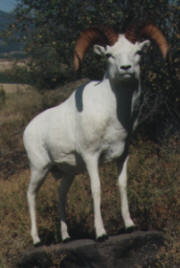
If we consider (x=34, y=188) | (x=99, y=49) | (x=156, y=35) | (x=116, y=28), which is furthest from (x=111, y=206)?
(x=116, y=28)

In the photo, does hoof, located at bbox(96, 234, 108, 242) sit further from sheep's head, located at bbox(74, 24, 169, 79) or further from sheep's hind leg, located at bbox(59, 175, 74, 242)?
sheep's head, located at bbox(74, 24, 169, 79)

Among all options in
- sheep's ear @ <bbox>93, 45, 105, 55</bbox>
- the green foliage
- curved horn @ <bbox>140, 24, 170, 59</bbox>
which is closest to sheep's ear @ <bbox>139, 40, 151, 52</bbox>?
curved horn @ <bbox>140, 24, 170, 59</bbox>

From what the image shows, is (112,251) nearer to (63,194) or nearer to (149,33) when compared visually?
(63,194)

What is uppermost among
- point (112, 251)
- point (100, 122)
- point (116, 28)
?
point (116, 28)

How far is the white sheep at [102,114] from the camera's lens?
17.4 ft

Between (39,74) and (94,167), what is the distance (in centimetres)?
1180

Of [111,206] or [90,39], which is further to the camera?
[111,206]

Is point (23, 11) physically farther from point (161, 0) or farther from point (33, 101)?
point (33, 101)

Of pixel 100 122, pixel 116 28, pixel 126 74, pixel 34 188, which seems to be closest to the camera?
pixel 126 74

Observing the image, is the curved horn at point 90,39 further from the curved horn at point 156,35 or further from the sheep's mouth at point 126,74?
the sheep's mouth at point 126,74

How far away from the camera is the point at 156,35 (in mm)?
5492

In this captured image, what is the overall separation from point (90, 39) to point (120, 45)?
44cm

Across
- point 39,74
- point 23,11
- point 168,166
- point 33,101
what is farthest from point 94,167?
point 33,101

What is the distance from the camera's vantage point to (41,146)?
6.43 meters
